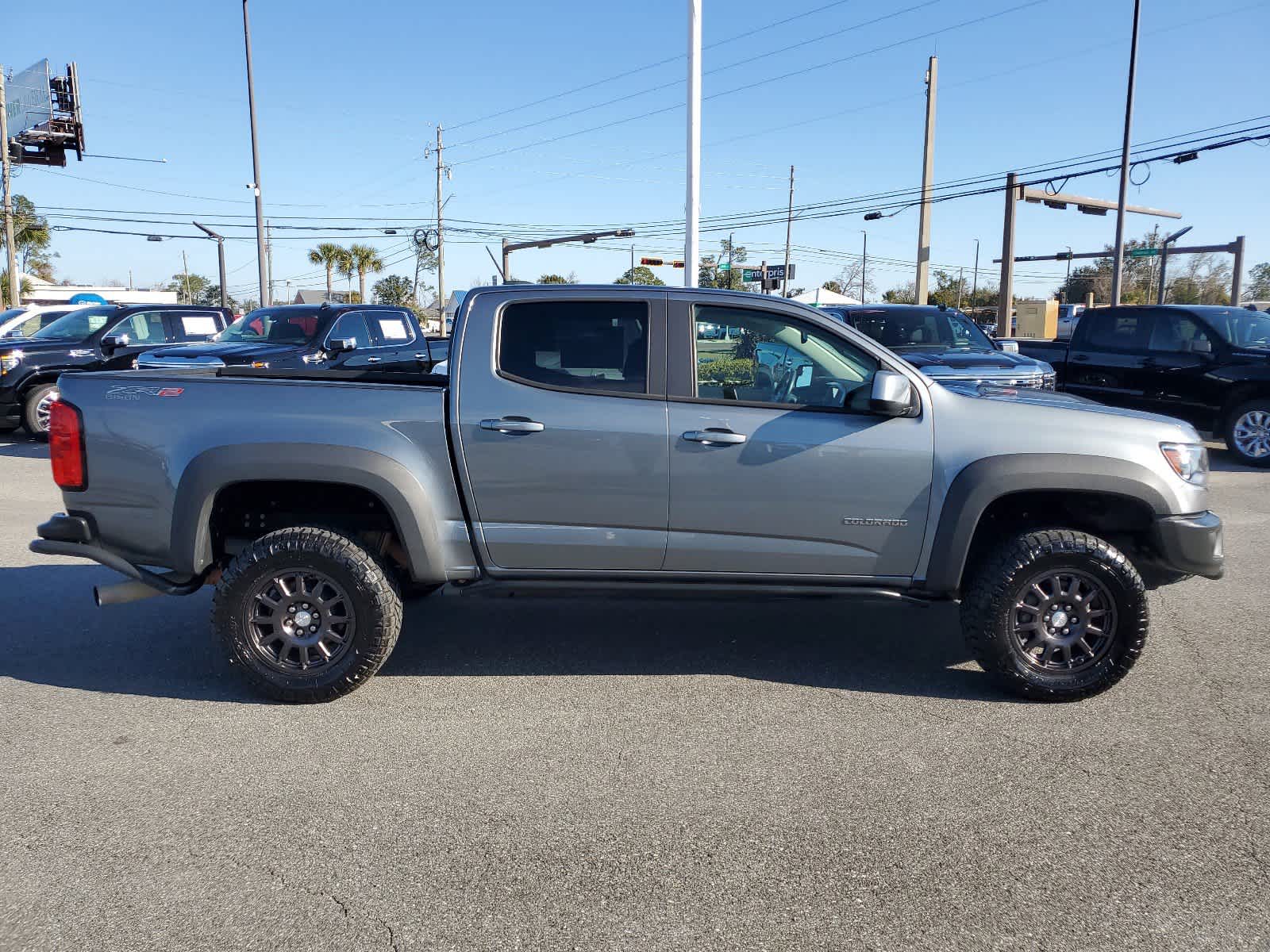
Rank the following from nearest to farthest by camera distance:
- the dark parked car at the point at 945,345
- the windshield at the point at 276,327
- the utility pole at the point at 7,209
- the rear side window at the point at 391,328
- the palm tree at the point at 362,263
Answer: the dark parked car at the point at 945,345 → the windshield at the point at 276,327 → the rear side window at the point at 391,328 → the utility pole at the point at 7,209 → the palm tree at the point at 362,263

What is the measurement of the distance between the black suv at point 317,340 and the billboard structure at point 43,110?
104 ft

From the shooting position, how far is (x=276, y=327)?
1289 centimetres

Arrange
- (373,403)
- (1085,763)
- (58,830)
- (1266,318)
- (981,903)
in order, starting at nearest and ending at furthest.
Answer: (981,903) → (58,830) → (1085,763) → (373,403) → (1266,318)

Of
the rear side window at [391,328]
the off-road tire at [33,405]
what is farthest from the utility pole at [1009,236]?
the off-road tire at [33,405]

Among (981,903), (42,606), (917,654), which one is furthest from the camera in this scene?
(42,606)

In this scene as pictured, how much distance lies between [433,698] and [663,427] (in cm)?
165

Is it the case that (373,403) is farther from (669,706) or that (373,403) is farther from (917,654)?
(917,654)

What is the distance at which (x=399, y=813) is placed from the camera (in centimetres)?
339

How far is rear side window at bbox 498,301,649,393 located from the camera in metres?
4.40

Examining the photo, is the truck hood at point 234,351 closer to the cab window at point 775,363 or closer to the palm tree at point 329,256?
the cab window at point 775,363

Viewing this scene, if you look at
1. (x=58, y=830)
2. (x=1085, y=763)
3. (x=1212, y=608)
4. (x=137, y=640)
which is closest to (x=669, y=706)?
(x=1085, y=763)

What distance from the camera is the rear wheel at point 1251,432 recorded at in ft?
37.1

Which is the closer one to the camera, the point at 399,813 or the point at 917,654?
the point at 399,813

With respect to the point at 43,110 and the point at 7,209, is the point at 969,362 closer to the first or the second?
the point at 7,209
